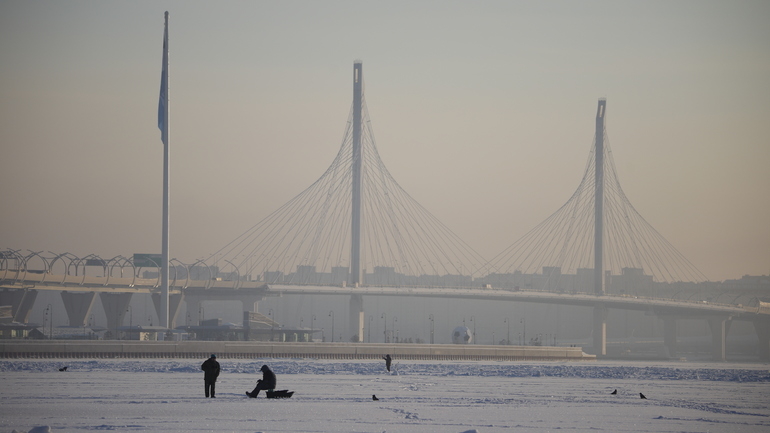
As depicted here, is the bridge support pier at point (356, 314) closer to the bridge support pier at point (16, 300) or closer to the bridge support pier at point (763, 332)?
the bridge support pier at point (16, 300)

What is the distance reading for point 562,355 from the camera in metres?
86.8

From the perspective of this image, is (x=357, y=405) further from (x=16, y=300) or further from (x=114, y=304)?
(x=114, y=304)

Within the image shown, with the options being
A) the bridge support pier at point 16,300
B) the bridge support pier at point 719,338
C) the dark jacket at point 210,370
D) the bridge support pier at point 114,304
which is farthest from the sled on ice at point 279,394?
the bridge support pier at point 719,338

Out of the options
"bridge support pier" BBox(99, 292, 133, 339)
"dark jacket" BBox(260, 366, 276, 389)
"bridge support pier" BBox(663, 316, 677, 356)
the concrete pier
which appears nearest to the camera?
"dark jacket" BBox(260, 366, 276, 389)

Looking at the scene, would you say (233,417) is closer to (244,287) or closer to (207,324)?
(207,324)

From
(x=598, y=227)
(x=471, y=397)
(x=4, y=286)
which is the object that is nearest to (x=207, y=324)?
(x=4, y=286)

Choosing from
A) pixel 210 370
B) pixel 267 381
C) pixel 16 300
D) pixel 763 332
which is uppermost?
pixel 16 300

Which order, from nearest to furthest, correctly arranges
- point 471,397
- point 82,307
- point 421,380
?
point 471,397 → point 421,380 → point 82,307

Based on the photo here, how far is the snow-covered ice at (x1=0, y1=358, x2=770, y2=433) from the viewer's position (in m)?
23.0

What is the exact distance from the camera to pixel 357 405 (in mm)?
28047

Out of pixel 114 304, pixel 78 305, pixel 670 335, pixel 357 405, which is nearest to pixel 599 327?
pixel 670 335

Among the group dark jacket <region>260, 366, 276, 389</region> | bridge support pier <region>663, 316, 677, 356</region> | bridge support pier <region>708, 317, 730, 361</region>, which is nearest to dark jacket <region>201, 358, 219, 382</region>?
dark jacket <region>260, 366, 276, 389</region>

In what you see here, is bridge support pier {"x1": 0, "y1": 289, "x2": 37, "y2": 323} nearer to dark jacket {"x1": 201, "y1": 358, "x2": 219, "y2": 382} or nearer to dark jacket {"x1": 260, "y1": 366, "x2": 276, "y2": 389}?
dark jacket {"x1": 260, "y1": 366, "x2": 276, "y2": 389}

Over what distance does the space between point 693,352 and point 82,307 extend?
350ft
